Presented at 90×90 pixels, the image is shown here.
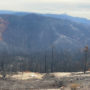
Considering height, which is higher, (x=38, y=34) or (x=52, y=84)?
(x=38, y=34)

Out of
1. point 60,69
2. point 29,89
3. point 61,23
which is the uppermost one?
point 61,23

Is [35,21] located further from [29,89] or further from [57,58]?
[29,89]

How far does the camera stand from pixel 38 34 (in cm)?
14400

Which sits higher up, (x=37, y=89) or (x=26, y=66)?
(x=37, y=89)

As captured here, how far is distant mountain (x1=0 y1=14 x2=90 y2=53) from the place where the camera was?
424 ft

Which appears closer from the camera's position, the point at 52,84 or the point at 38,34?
the point at 52,84

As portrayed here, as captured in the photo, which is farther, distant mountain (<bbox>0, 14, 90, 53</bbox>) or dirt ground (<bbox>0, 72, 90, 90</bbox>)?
distant mountain (<bbox>0, 14, 90, 53</bbox>)

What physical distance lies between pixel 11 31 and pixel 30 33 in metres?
12.6

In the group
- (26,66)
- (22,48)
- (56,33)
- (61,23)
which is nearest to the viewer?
(26,66)

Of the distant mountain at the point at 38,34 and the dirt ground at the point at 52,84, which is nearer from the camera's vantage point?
the dirt ground at the point at 52,84

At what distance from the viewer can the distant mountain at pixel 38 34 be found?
12938 centimetres

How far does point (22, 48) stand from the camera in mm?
128500

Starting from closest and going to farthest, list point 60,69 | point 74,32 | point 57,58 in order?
point 60,69 < point 57,58 < point 74,32

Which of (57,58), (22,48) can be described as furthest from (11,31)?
(57,58)
